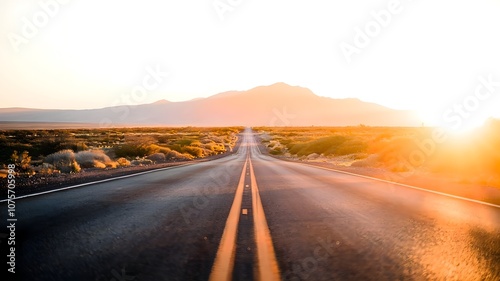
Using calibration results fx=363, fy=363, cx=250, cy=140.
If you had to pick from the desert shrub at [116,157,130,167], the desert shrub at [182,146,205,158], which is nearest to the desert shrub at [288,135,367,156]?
the desert shrub at [182,146,205,158]

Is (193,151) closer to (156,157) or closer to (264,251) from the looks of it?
(156,157)

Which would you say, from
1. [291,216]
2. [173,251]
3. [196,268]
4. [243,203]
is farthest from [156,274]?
[243,203]

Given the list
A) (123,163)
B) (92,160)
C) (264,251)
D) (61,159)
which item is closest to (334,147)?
(123,163)

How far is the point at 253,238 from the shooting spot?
5.08 metres

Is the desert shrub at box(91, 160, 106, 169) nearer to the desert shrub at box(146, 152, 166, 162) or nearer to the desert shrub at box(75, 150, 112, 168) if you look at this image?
the desert shrub at box(75, 150, 112, 168)

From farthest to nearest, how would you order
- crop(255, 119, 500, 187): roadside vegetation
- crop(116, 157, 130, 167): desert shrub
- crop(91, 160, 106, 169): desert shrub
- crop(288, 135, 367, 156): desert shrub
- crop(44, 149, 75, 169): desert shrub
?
crop(288, 135, 367, 156): desert shrub, crop(116, 157, 130, 167): desert shrub, crop(91, 160, 106, 169): desert shrub, crop(44, 149, 75, 169): desert shrub, crop(255, 119, 500, 187): roadside vegetation

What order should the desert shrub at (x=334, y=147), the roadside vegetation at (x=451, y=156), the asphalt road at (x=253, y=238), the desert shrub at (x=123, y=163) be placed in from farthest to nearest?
1. the desert shrub at (x=334, y=147)
2. the desert shrub at (x=123, y=163)
3. the roadside vegetation at (x=451, y=156)
4. the asphalt road at (x=253, y=238)

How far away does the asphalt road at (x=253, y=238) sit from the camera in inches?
144

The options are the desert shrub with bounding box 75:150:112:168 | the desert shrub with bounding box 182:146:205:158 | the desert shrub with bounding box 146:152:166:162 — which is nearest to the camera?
the desert shrub with bounding box 75:150:112:168

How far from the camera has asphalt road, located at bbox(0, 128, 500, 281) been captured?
3.67 m

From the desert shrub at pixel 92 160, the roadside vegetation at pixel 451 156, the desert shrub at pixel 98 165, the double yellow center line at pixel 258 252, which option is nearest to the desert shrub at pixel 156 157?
the desert shrub at pixel 92 160

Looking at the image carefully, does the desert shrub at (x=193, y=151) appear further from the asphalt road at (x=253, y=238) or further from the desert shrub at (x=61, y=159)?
the asphalt road at (x=253, y=238)

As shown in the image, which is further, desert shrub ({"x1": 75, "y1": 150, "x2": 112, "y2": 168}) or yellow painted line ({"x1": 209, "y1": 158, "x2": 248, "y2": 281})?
desert shrub ({"x1": 75, "y1": 150, "x2": 112, "y2": 168})

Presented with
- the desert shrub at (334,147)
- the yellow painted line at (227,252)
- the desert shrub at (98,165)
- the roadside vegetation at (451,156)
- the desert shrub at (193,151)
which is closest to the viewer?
the yellow painted line at (227,252)
